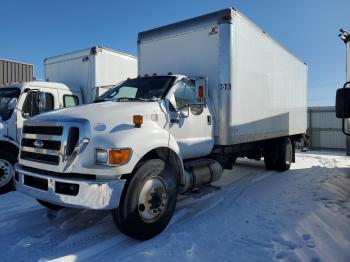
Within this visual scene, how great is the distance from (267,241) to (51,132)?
3.05m

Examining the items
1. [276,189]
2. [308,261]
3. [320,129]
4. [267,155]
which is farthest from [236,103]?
[320,129]

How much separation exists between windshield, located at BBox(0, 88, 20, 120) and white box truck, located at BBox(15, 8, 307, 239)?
2.96 m

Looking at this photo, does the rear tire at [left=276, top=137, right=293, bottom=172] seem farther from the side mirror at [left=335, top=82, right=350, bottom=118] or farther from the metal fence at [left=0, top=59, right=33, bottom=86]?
the metal fence at [left=0, top=59, right=33, bottom=86]

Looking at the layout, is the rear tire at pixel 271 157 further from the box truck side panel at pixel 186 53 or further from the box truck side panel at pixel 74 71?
the box truck side panel at pixel 74 71

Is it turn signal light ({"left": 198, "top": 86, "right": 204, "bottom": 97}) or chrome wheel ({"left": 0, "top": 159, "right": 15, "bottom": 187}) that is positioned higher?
turn signal light ({"left": 198, "top": 86, "right": 204, "bottom": 97})

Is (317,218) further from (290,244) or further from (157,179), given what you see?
(157,179)

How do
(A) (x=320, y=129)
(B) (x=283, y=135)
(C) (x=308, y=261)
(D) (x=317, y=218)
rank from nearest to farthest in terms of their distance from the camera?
(C) (x=308, y=261), (D) (x=317, y=218), (B) (x=283, y=135), (A) (x=320, y=129)

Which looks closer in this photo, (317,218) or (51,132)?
(51,132)

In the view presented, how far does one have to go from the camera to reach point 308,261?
3.34 metres

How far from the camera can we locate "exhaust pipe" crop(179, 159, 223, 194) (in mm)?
4938

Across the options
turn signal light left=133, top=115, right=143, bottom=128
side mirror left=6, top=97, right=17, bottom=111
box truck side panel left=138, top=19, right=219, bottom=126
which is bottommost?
turn signal light left=133, top=115, right=143, bottom=128

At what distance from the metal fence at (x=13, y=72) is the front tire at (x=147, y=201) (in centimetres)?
1204

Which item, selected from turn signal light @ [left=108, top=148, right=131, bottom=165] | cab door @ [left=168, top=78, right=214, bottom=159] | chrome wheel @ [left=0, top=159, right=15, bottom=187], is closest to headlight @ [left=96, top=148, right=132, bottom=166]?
turn signal light @ [left=108, top=148, right=131, bottom=165]

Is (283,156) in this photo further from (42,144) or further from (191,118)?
(42,144)
